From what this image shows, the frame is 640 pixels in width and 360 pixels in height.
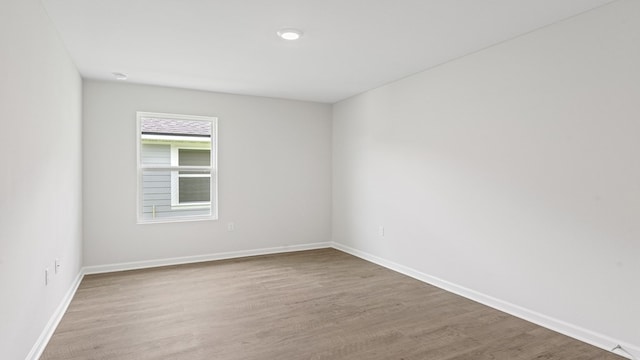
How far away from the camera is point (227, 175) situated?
511 centimetres

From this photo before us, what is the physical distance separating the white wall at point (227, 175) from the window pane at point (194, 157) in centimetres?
22

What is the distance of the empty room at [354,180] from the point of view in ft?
7.85

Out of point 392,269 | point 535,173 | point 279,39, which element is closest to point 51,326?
point 279,39

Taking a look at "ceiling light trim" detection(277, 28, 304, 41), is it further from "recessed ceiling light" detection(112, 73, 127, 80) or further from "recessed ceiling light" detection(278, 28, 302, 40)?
"recessed ceiling light" detection(112, 73, 127, 80)

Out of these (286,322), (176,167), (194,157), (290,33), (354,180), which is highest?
(290,33)

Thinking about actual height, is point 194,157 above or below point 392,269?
above

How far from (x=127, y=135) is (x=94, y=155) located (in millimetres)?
447

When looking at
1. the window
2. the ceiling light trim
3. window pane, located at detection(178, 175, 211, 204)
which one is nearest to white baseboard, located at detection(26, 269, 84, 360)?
the window

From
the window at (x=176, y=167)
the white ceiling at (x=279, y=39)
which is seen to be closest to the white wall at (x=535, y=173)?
the white ceiling at (x=279, y=39)

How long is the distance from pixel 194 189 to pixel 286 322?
9.20 ft

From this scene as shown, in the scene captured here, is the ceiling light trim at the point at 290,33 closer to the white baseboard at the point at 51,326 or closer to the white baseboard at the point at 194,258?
the white baseboard at the point at 51,326

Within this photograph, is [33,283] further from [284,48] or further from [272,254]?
[272,254]

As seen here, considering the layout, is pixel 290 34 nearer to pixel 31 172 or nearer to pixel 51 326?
pixel 31 172

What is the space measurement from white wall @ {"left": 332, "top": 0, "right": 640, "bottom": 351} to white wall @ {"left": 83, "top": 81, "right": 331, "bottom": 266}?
164cm
